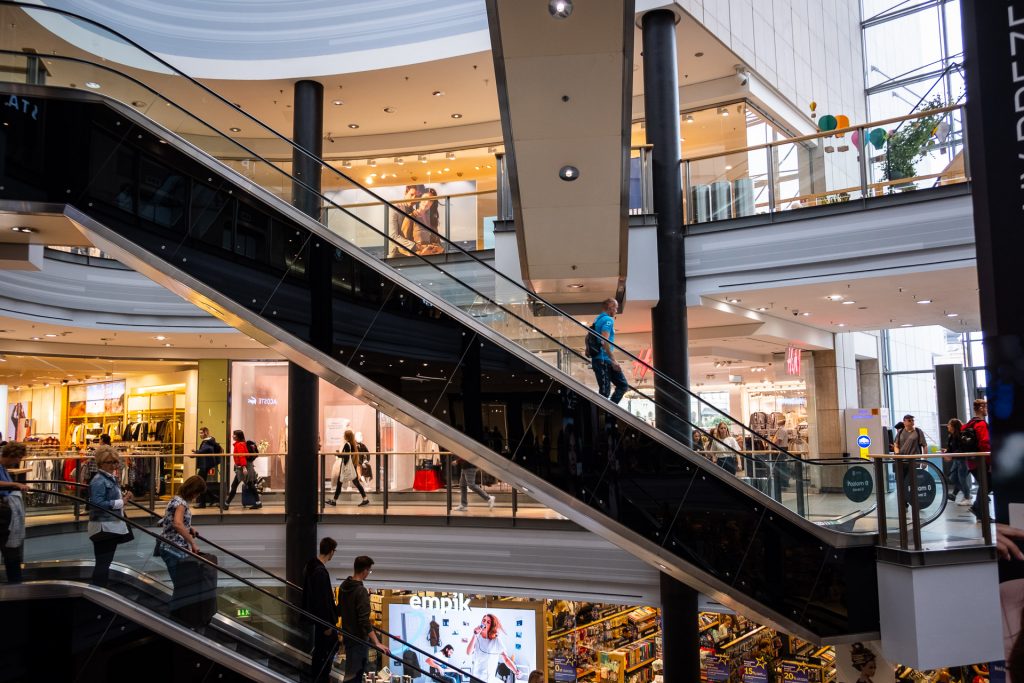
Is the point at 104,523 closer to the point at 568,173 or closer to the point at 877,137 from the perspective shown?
the point at 568,173

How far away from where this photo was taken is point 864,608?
8.19 metres

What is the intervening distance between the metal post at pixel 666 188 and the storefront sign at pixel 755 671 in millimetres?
4538

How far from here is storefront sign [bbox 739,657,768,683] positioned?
Answer: 39.0 feet

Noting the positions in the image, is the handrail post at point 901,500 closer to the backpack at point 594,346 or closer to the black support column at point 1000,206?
the backpack at point 594,346

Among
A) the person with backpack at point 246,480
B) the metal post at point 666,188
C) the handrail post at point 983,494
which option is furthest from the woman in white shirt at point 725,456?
the person with backpack at point 246,480

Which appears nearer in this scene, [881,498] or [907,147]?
[881,498]

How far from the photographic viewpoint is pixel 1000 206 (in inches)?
108

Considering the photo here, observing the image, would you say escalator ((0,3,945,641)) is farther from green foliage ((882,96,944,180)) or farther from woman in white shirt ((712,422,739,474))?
green foliage ((882,96,944,180))

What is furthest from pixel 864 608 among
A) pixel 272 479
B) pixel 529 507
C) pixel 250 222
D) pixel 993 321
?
pixel 272 479

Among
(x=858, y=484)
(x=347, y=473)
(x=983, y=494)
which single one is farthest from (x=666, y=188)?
(x=347, y=473)

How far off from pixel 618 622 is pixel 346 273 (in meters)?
8.67

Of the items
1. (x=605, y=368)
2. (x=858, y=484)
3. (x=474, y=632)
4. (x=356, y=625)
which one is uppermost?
(x=605, y=368)

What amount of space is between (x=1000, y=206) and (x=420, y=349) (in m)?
6.16

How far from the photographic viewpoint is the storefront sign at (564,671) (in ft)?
42.1
